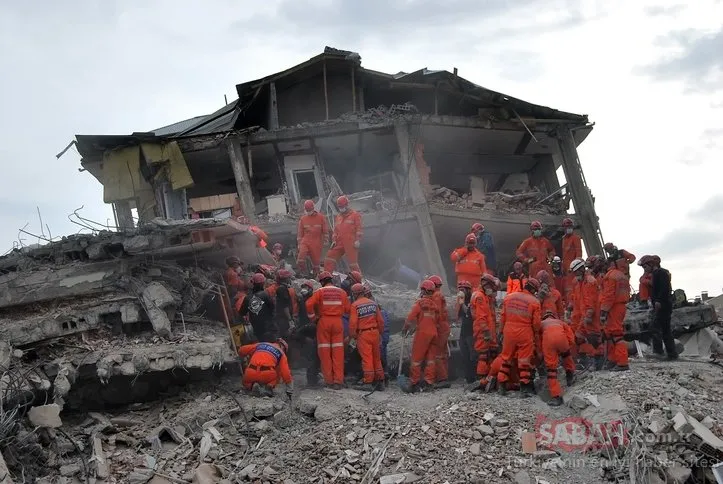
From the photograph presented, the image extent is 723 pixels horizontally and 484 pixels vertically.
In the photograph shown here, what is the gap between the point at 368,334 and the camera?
1022cm

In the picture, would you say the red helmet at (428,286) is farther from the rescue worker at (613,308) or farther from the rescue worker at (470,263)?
the rescue worker at (613,308)

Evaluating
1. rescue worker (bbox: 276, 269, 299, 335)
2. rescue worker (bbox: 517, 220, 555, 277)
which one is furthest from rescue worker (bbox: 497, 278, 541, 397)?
rescue worker (bbox: 517, 220, 555, 277)

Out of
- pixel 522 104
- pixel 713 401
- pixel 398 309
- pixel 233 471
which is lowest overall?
pixel 713 401

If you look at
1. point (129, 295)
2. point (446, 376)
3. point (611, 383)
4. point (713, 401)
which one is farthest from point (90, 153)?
point (713, 401)

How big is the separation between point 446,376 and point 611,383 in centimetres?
266

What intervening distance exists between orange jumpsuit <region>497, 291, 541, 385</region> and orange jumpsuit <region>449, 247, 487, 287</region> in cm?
277

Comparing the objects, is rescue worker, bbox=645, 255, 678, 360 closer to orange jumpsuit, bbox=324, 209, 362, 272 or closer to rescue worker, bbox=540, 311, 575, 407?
rescue worker, bbox=540, 311, 575, 407

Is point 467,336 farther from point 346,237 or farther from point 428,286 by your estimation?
point 346,237

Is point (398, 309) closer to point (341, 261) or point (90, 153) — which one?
point (341, 261)

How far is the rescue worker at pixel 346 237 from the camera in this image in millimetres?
13453

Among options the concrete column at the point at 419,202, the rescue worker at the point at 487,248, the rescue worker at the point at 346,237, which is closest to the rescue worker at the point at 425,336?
the rescue worker at the point at 346,237

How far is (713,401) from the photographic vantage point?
9219mm

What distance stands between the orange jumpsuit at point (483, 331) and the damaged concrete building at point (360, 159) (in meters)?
6.16

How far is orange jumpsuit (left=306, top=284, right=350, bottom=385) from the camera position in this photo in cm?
1010
